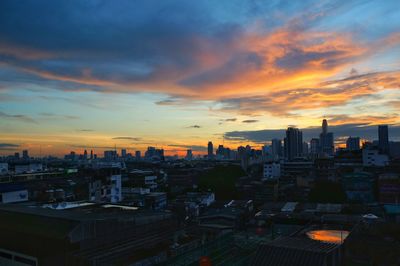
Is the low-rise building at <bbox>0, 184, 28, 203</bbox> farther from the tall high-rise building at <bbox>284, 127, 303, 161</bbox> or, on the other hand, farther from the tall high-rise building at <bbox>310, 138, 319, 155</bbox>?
the tall high-rise building at <bbox>310, 138, 319, 155</bbox>

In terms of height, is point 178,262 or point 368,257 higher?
point 178,262

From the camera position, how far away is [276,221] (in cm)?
2012

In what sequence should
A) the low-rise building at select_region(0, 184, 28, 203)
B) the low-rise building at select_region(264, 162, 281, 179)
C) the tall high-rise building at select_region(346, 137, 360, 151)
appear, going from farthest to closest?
the tall high-rise building at select_region(346, 137, 360, 151) → the low-rise building at select_region(264, 162, 281, 179) → the low-rise building at select_region(0, 184, 28, 203)

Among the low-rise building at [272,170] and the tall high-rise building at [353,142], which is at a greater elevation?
the tall high-rise building at [353,142]

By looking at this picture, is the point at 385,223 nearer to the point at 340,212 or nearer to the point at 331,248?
the point at 340,212

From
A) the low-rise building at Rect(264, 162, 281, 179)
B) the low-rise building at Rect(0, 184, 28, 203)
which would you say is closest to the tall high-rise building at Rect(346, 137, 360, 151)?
the low-rise building at Rect(264, 162, 281, 179)

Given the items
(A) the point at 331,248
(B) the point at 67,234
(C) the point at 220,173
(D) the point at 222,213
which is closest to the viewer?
(B) the point at 67,234

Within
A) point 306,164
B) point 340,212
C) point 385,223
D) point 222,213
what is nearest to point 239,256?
point 222,213

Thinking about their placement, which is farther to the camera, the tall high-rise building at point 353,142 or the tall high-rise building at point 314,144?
the tall high-rise building at point 314,144

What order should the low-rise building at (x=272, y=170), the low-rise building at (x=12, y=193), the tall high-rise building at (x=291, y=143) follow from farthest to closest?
1. the tall high-rise building at (x=291, y=143)
2. the low-rise building at (x=272, y=170)
3. the low-rise building at (x=12, y=193)

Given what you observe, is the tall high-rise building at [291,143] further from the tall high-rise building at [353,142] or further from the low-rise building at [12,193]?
the low-rise building at [12,193]

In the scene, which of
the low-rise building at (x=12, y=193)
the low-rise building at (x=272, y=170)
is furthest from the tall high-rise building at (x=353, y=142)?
the low-rise building at (x=12, y=193)

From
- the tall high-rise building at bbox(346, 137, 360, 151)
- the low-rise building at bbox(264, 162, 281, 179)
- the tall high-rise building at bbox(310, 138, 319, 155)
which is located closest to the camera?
the low-rise building at bbox(264, 162, 281, 179)

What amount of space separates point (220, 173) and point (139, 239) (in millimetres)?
41267
